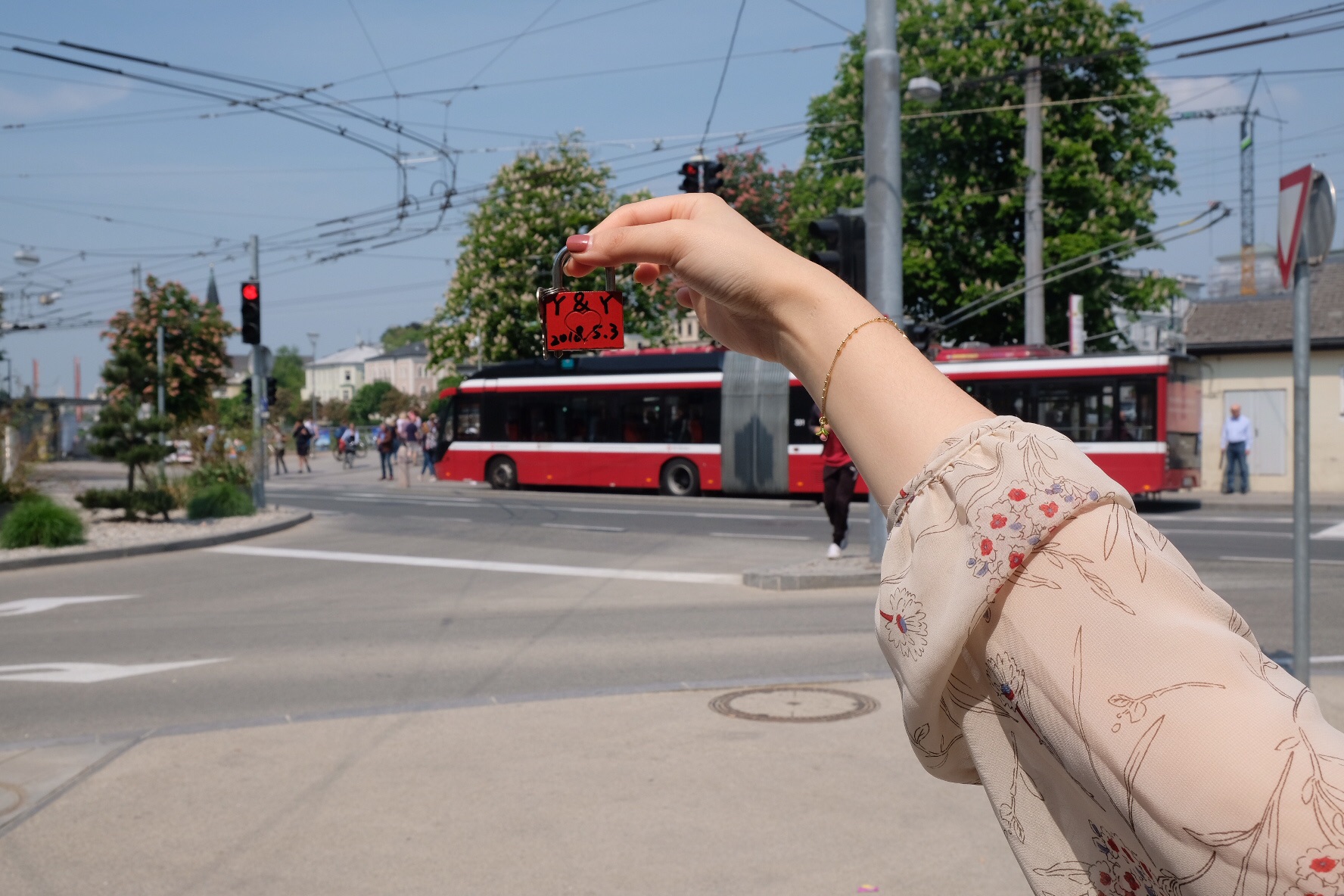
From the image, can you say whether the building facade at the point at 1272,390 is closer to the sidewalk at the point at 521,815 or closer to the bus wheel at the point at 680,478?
the bus wheel at the point at 680,478

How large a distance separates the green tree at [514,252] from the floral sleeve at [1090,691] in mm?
26735

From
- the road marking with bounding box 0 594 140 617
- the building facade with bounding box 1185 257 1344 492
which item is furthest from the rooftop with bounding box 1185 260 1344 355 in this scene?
the road marking with bounding box 0 594 140 617

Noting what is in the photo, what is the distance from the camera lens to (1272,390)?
2508 centimetres

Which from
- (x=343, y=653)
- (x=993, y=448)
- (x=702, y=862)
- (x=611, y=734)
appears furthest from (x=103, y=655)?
(x=993, y=448)

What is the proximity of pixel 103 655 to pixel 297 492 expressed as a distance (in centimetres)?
2099

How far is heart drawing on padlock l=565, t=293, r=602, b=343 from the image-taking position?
149cm

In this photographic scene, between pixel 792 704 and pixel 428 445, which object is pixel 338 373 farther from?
pixel 792 704

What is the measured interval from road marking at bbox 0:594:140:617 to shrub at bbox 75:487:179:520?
6.65m

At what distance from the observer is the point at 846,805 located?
4.67m

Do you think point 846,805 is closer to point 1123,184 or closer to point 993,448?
point 993,448

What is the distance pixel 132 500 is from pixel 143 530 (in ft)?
2.76

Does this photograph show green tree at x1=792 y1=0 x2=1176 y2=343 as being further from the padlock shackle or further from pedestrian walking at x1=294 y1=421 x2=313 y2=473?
the padlock shackle

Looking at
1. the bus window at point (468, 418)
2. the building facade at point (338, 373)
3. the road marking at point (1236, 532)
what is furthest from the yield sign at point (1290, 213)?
the building facade at point (338, 373)

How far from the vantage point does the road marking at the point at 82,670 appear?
785 cm
